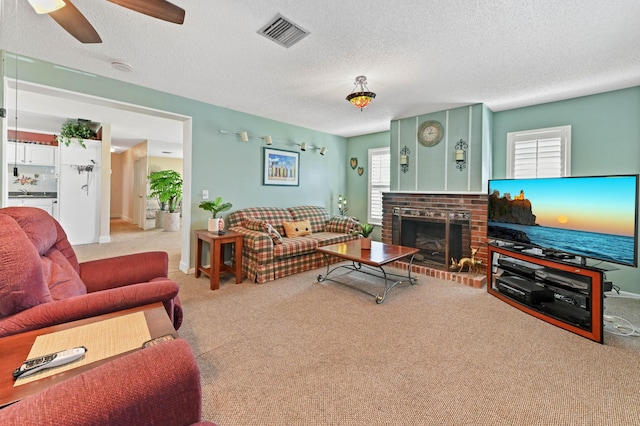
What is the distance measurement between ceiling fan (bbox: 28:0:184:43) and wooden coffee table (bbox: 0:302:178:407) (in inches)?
64.4

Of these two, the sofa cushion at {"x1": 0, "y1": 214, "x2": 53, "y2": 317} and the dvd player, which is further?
the dvd player

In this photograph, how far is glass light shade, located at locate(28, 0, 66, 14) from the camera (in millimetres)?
1497

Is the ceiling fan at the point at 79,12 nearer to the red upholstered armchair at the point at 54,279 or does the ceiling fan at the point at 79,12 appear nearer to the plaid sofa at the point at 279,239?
the red upholstered armchair at the point at 54,279

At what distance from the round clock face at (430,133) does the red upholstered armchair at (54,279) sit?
4.04 m

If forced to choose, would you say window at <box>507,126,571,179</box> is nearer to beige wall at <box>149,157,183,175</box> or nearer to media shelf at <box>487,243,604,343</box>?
media shelf at <box>487,243,604,343</box>

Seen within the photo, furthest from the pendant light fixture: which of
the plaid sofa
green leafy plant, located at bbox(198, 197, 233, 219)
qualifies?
green leafy plant, located at bbox(198, 197, 233, 219)

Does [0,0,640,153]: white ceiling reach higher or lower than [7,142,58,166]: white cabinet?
higher

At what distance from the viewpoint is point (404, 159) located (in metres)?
4.74

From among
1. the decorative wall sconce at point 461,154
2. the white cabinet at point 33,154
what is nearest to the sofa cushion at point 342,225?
the decorative wall sconce at point 461,154

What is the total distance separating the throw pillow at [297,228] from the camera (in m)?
4.52

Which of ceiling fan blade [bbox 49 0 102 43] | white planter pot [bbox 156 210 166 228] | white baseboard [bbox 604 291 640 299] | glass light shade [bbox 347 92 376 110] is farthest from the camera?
white planter pot [bbox 156 210 166 228]

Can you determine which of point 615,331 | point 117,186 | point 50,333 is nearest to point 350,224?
point 615,331

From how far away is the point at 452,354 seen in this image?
2086mm

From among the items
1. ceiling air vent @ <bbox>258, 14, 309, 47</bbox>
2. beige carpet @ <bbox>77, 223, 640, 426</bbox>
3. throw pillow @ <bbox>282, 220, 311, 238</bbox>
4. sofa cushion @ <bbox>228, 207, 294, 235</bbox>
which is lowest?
beige carpet @ <bbox>77, 223, 640, 426</bbox>
